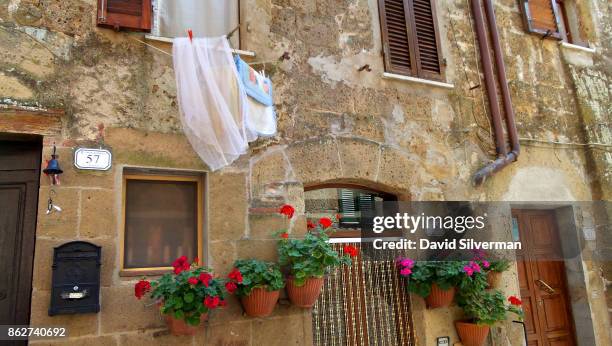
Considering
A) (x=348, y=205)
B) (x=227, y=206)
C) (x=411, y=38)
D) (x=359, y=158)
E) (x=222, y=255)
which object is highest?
(x=411, y=38)

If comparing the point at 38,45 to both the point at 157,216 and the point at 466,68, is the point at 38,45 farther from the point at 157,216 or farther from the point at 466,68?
the point at 466,68

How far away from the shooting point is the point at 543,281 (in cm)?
556

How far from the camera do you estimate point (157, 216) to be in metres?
3.75

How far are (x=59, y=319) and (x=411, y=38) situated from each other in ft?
14.1

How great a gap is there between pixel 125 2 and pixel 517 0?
4896 mm

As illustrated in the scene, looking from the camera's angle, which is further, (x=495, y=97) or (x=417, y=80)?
(x=495, y=97)

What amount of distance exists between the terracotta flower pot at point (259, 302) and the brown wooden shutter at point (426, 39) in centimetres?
297

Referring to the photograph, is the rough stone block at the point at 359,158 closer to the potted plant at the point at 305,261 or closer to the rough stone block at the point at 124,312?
the potted plant at the point at 305,261

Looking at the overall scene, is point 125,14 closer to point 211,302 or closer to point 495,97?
point 211,302

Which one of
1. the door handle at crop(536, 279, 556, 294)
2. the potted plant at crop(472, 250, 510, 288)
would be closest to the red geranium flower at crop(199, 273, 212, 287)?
the potted plant at crop(472, 250, 510, 288)

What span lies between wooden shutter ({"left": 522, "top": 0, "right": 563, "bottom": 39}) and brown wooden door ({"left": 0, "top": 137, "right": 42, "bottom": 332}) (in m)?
5.72

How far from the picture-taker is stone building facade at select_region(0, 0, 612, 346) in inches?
134

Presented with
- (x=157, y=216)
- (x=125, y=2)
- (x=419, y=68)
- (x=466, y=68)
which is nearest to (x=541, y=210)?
(x=466, y=68)

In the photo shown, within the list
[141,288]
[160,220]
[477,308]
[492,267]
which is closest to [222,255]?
[160,220]
